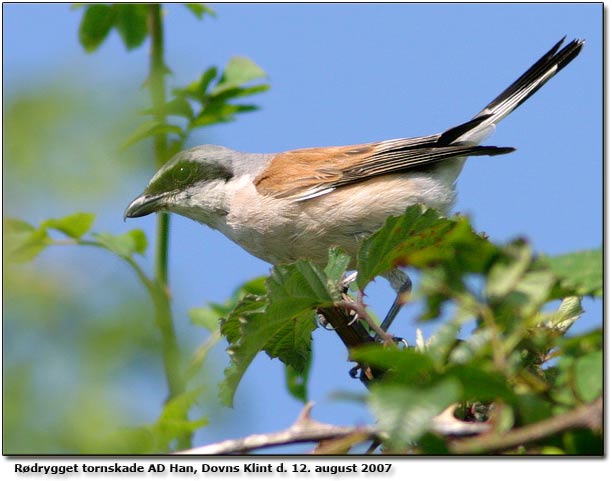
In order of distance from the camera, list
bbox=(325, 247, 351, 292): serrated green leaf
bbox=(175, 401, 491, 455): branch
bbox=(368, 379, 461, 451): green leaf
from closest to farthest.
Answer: bbox=(368, 379, 461, 451): green leaf < bbox=(175, 401, 491, 455): branch < bbox=(325, 247, 351, 292): serrated green leaf

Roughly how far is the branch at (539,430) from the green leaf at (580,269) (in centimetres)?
20

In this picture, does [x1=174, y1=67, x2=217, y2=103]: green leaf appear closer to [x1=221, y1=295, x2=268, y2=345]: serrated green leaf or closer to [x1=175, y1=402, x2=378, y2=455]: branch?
[x1=221, y1=295, x2=268, y2=345]: serrated green leaf

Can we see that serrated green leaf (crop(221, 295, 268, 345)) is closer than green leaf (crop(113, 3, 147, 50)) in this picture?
Yes

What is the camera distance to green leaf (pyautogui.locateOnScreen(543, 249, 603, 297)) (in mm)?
1460

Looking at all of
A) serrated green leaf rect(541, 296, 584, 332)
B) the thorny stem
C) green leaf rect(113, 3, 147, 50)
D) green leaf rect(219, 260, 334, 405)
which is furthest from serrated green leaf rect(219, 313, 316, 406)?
green leaf rect(113, 3, 147, 50)

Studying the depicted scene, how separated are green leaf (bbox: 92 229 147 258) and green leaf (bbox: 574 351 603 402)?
273cm

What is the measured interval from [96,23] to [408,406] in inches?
146

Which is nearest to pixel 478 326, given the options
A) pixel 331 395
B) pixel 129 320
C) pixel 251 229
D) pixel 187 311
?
pixel 331 395

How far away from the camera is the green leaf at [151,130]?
375 centimetres

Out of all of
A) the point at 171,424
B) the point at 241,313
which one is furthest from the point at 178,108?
the point at 171,424

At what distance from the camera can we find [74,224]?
3740 mm

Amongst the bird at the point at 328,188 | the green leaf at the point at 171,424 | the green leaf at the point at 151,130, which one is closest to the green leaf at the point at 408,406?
the green leaf at the point at 171,424

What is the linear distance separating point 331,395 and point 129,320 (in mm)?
1450

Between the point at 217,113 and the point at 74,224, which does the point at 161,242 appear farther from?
the point at 217,113
